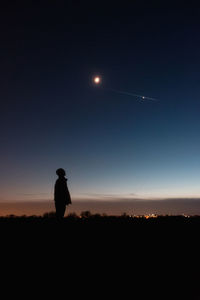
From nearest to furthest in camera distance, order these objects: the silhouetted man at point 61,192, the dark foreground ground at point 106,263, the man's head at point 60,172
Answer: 1. the dark foreground ground at point 106,263
2. the man's head at point 60,172
3. the silhouetted man at point 61,192

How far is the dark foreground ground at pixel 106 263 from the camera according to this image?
Result: 225 inches

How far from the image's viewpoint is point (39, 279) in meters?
6.06

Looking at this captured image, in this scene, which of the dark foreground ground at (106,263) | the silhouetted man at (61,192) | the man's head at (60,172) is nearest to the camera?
the dark foreground ground at (106,263)

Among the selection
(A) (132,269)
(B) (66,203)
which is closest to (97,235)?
(B) (66,203)

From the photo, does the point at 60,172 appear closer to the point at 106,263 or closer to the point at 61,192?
the point at 61,192

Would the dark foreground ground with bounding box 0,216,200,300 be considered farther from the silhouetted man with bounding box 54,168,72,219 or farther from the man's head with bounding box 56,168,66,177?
the man's head with bounding box 56,168,66,177

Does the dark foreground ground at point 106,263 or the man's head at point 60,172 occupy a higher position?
the man's head at point 60,172

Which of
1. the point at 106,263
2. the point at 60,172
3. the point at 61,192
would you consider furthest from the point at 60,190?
the point at 106,263

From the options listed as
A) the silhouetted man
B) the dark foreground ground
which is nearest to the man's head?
the silhouetted man

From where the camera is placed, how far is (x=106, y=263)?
726cm

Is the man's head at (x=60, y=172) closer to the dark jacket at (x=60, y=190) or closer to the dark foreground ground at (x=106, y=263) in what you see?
the dark jacket at (x=60, y=190)

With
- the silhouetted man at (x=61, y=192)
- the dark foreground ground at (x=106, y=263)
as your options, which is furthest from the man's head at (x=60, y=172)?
the dark foreground ground at (x=106, y=263)

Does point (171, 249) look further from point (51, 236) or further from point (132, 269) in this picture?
point (51, 236)

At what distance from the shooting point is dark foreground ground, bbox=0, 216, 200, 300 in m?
5.71
